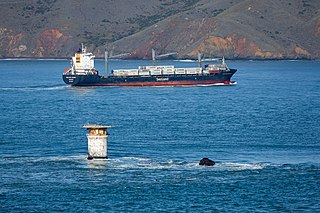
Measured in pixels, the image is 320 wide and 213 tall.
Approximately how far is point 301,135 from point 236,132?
15.4 feet

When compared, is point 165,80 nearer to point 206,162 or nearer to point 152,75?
point 152,75

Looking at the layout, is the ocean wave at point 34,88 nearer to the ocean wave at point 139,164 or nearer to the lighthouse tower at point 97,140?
the ocean wave at point 139,164

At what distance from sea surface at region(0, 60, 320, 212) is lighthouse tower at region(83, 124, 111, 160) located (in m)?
0.44

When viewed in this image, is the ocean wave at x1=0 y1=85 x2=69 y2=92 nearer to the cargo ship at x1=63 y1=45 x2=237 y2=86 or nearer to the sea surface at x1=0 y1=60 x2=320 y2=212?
the cargo ship at x1=63 y1=45 x2=237 y2=86

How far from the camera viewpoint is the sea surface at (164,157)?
144ft

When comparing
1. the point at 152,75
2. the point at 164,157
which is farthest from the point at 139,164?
the point at 152,75

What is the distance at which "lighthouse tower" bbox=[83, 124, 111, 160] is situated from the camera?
50.4 m

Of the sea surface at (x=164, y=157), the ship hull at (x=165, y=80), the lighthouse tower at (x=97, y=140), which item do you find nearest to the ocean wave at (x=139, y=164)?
the sea surface at (x=164, y=157)

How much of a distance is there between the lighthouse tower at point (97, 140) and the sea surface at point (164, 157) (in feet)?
1.44

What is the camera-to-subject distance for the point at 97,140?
167 feet

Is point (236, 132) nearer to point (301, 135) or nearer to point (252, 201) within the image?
point (301, 135)

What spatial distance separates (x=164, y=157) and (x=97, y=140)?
5.41 meters

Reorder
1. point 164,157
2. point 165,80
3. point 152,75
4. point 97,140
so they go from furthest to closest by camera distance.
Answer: point 152,75 < point 165,80 < point 164,157 < point 97,140

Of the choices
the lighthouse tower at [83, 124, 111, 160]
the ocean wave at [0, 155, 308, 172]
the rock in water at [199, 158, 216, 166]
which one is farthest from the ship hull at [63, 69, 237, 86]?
the rock in water at [199, 158, 216, 166]
